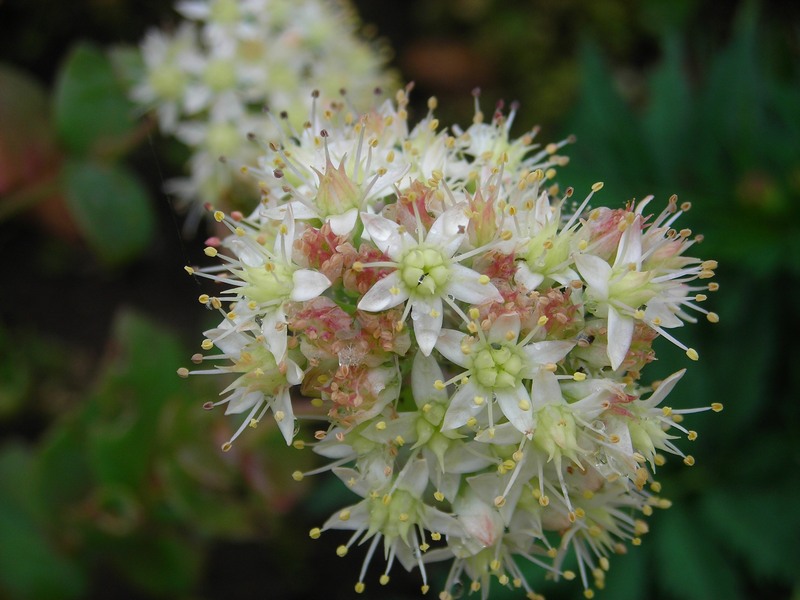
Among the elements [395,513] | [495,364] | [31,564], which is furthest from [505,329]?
[31,564]

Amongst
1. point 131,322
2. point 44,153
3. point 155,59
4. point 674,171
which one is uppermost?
point 674,171

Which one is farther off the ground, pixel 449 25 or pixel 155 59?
pixel 449 25

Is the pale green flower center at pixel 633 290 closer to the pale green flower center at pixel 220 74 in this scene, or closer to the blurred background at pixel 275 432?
the blurred background at pixel 275 432

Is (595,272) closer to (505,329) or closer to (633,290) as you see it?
(633,290)

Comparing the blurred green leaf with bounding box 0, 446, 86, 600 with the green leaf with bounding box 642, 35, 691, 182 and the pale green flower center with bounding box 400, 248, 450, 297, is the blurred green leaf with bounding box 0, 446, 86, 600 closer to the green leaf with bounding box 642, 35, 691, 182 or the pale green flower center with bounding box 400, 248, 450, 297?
the pale green flower center with bounding box 400, 248, 450, 297

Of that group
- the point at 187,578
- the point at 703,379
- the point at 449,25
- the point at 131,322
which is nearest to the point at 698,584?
the point at 703,379

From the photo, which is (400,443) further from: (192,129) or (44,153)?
(44,153)

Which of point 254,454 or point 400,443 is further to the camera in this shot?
point 254,454
